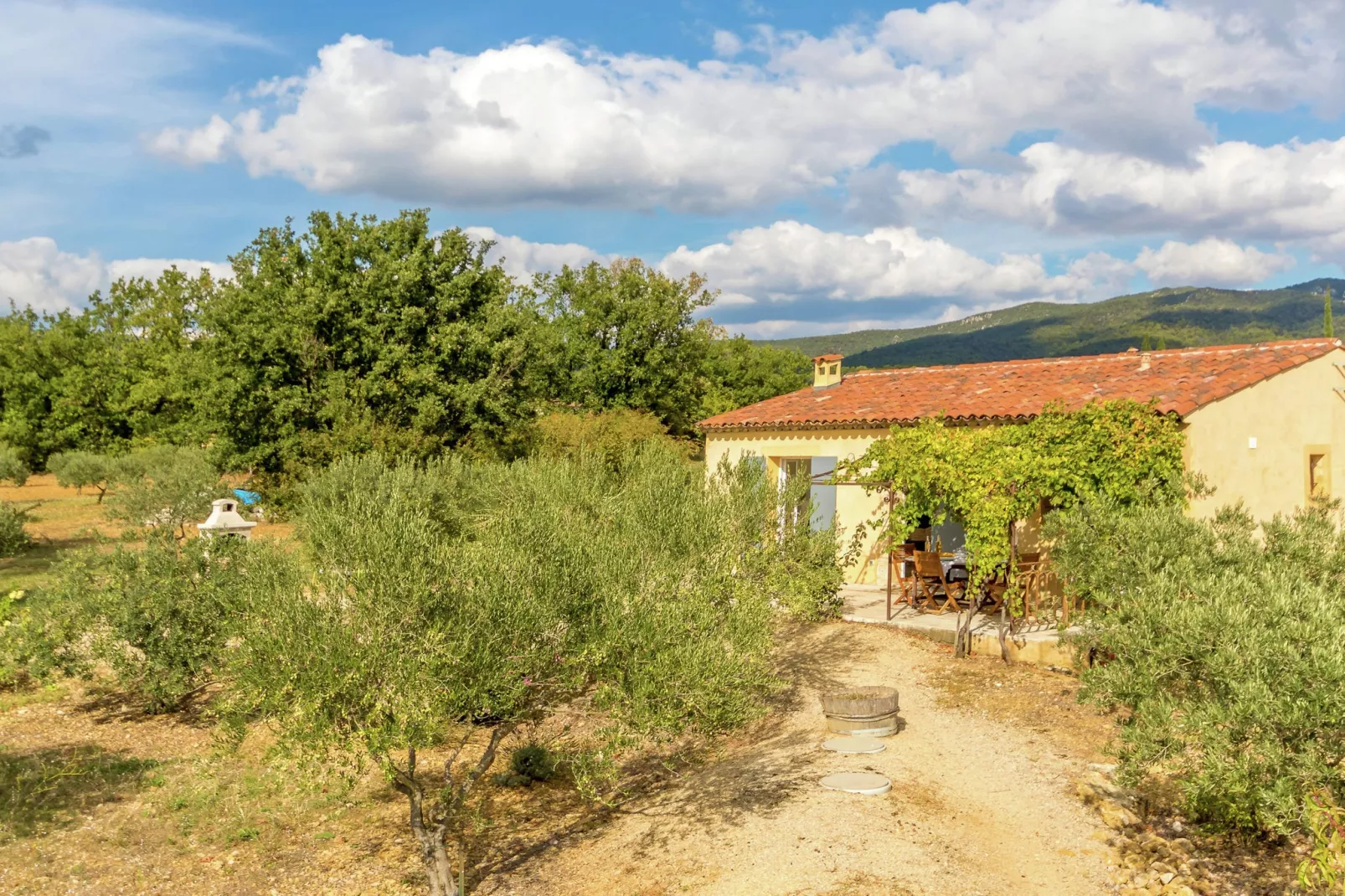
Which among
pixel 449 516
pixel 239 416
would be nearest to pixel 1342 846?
pixel 449 516

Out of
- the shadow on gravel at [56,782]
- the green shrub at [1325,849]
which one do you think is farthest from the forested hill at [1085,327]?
the green shrub at [1325,849]

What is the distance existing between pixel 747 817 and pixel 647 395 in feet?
107

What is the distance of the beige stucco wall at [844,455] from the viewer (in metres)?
16.2

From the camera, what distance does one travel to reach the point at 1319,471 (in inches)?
595

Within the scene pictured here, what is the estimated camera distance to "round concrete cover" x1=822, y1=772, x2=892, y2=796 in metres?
8.06

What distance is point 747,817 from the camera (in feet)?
25.8

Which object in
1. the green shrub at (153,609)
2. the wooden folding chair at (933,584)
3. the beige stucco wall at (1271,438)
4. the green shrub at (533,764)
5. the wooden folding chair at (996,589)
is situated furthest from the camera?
the wooden folding chair at (933,584)

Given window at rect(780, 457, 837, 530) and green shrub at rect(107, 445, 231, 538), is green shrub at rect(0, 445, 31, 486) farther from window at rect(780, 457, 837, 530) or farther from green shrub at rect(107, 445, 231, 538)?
window at rect(780, 457, 837, 530)

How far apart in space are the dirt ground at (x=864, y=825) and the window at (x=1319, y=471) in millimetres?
7533

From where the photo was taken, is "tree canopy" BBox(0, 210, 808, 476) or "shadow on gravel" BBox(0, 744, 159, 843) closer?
"shadow on gravel" BBox(0, 744, 159, 843)

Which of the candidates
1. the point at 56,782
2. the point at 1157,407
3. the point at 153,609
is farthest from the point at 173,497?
the point at 1157,407

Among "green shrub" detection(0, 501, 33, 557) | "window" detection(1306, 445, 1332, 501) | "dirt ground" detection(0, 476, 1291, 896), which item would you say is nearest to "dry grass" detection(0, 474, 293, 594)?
"green shrub" detection(0, 501, 33, 557)

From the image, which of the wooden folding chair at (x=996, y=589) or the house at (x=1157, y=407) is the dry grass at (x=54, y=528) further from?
the wooden folding chair at (x=996, y=589)

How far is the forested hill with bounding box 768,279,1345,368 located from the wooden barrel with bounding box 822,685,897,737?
9216 centimetres
